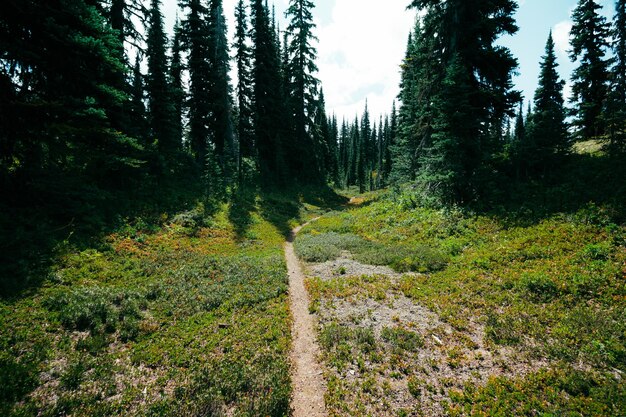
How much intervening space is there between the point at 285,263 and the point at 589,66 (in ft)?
124

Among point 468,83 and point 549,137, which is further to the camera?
point 468,83

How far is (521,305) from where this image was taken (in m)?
9.29

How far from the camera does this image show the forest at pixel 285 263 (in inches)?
268

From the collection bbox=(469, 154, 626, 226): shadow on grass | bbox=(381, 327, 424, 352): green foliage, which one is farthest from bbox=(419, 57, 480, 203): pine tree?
bbox=(381, 327, 424, 352): green foliage

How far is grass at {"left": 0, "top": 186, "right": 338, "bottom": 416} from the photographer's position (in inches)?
254

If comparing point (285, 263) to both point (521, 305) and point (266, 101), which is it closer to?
point (521, 305)

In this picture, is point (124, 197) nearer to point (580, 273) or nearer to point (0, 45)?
point (0, 45)

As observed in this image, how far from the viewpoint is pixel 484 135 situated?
765 inches

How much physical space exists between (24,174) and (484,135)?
26877 millimetres

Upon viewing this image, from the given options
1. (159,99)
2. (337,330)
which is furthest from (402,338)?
(159,99)

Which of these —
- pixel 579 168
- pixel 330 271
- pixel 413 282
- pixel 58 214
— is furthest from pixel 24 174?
pixel 579 168

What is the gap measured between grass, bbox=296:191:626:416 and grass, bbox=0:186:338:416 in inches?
90.3

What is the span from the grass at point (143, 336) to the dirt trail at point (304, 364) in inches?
13.5

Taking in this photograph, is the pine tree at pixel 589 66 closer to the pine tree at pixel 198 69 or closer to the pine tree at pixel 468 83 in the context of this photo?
the pine tree at pixel 468 83
